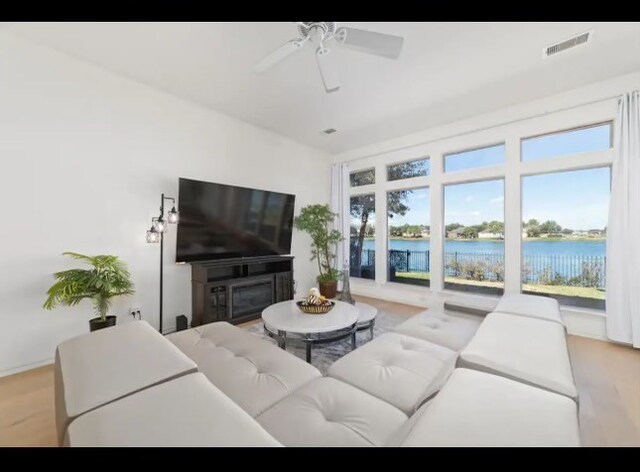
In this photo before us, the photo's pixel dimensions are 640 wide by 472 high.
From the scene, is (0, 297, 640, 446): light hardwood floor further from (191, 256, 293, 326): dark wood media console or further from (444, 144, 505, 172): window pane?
(444, 144, 505, 172): window pane

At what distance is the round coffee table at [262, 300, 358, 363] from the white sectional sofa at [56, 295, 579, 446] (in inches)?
15.6

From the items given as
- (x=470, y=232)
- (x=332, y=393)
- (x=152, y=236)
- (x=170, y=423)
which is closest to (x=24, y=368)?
(x=152, y=236)

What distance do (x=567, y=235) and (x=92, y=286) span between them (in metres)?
5.35

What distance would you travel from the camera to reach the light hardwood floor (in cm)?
158

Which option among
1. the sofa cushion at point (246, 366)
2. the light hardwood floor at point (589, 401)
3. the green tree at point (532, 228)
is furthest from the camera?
the green tree at point (532, 228)

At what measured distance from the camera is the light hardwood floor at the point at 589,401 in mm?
1584

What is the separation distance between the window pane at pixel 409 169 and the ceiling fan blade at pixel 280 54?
10.4ft

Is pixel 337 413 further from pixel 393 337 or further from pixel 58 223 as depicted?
pixel 58 223

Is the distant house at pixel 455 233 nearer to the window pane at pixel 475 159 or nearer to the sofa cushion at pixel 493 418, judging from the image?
the window pane at pixel 475 159

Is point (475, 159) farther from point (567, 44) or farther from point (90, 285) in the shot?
point (90, 285)

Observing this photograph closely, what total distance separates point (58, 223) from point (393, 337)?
3229mm

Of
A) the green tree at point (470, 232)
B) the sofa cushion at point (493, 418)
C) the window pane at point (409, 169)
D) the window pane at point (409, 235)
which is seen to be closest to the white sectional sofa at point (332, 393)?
the sofa cushion at point (493, 418)

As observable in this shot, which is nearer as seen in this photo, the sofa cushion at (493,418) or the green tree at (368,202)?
the sofa cushion at (493,418)
